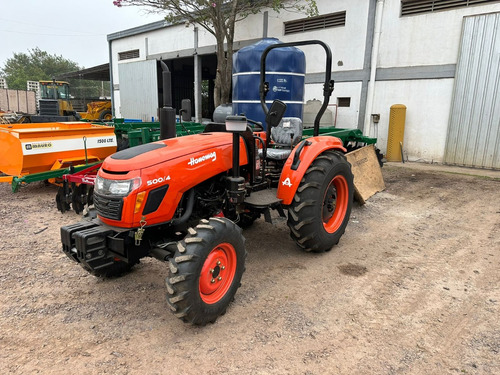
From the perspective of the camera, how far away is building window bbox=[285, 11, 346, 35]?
1062 cm

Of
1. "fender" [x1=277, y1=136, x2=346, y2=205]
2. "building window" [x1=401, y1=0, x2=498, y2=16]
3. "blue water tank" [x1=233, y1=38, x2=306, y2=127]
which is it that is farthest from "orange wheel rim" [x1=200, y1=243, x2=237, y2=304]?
"building window" [x1=401, y1=0, x2=498, y2=16]

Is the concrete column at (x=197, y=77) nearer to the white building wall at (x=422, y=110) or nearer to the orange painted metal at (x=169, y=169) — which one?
the white building wall at (x=422, y=110)

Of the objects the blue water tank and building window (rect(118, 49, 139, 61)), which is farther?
building window (rect(118, 49, 139, 61))

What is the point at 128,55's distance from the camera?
18766 millimetres

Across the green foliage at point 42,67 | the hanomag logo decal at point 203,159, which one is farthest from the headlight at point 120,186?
the green foliage at point 42,67

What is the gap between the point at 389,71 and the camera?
9742 mm

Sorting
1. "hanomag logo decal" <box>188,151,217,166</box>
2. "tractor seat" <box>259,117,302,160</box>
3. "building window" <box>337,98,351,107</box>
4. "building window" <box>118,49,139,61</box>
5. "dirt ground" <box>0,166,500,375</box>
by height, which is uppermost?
"building window" <box>118,49,139,61</box>

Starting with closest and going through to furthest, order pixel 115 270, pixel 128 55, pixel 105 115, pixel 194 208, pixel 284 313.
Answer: pixel 284 313 < pixel 194 208 < pixel 115 270 < pixel 128 55 < pixel 105 115

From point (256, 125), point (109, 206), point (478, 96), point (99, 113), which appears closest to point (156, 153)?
point (109, 206)

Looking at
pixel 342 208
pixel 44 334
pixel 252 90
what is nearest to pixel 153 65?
pixel 252 90

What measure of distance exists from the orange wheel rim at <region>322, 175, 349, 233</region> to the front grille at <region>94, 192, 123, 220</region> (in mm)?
2088

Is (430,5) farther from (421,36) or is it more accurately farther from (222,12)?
(222,12)

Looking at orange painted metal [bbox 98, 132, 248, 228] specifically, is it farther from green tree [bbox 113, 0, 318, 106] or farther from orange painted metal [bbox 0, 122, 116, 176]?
green tree [bbox 113, 0, 318, 106]

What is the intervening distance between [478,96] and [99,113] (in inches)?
758
